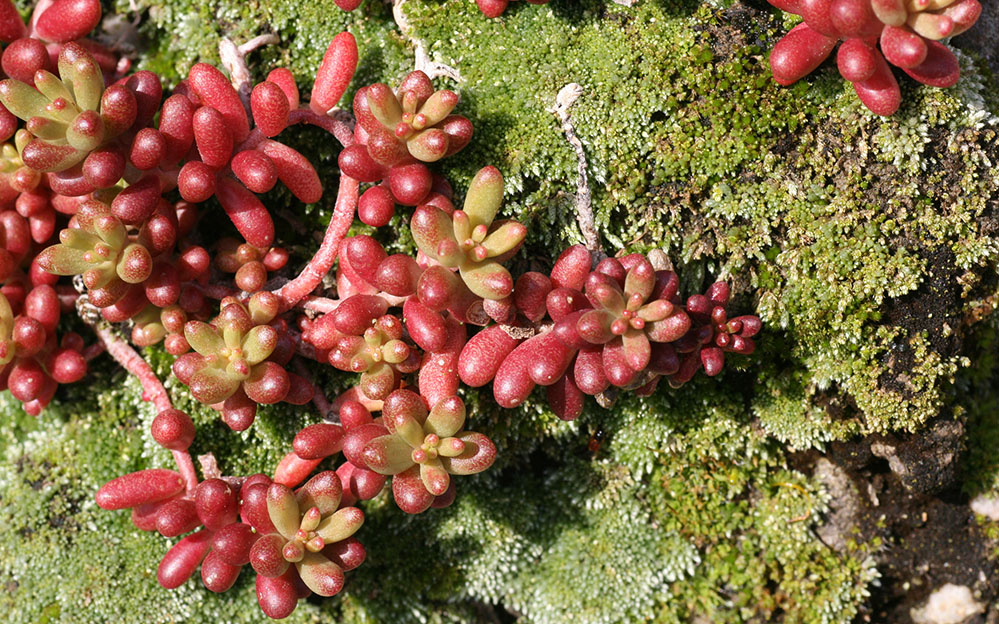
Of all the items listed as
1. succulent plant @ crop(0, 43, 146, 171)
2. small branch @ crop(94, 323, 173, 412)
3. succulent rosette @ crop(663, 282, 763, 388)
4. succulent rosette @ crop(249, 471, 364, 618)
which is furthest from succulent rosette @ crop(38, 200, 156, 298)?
succulent rosette @ crop(663, 282, 763, 388)

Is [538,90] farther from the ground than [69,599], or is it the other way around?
[538,90]

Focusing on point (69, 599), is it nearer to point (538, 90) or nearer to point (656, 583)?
point (656, 583)

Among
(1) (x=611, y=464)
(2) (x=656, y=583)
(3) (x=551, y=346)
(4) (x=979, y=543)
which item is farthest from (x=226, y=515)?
(4) (x=979, y=543)

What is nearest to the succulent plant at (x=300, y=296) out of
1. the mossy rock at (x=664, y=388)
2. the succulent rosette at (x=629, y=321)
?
the succulent rosette at (x=629, y=321)

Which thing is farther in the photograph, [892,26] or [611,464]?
[611,464]

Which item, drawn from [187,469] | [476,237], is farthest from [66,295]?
[476,237]

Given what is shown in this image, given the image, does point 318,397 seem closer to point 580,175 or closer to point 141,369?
point 141,369
